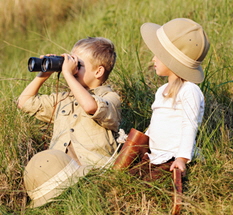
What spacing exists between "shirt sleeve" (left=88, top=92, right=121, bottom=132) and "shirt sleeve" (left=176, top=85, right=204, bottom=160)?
1.79 feet

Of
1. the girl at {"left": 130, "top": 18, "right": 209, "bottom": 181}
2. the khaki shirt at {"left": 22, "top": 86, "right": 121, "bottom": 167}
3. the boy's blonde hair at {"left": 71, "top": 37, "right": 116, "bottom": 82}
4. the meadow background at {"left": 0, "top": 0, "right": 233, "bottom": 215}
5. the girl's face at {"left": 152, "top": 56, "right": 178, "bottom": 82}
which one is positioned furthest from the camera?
the boy's blonde hair at {"left": 71, "top": 37, "right": 116, "bottom": 82}

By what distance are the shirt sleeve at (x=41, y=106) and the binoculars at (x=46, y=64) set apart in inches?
14.0

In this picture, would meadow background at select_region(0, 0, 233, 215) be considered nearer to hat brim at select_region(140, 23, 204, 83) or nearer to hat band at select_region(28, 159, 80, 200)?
hat band at select_region(28, 159, 80, 200)

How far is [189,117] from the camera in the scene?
2.75 meters

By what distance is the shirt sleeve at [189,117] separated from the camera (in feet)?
8.89

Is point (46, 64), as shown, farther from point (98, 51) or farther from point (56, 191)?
point (56, 191)

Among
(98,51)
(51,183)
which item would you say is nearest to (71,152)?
(51,183)

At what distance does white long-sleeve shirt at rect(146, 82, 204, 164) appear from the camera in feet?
8.98

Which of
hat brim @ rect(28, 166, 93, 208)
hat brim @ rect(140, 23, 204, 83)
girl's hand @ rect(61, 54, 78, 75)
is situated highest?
hat brim @ rect(140, 23, 204, 83)

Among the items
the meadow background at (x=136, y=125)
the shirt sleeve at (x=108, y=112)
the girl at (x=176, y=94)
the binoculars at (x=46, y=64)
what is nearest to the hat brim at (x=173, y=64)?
the girl at (x=176, y=94)

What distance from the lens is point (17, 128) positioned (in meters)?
3.41

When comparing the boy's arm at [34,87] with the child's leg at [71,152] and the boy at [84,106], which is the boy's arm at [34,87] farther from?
the child's leg at [71,152]

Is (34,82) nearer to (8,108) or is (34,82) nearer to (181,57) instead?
(8,108)

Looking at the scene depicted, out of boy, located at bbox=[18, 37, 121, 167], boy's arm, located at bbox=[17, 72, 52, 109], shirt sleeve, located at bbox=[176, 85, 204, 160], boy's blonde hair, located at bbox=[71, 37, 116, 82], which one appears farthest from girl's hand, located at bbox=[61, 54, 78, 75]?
shirt sleeve, located at bbox=[176, 85, 204, 160]
